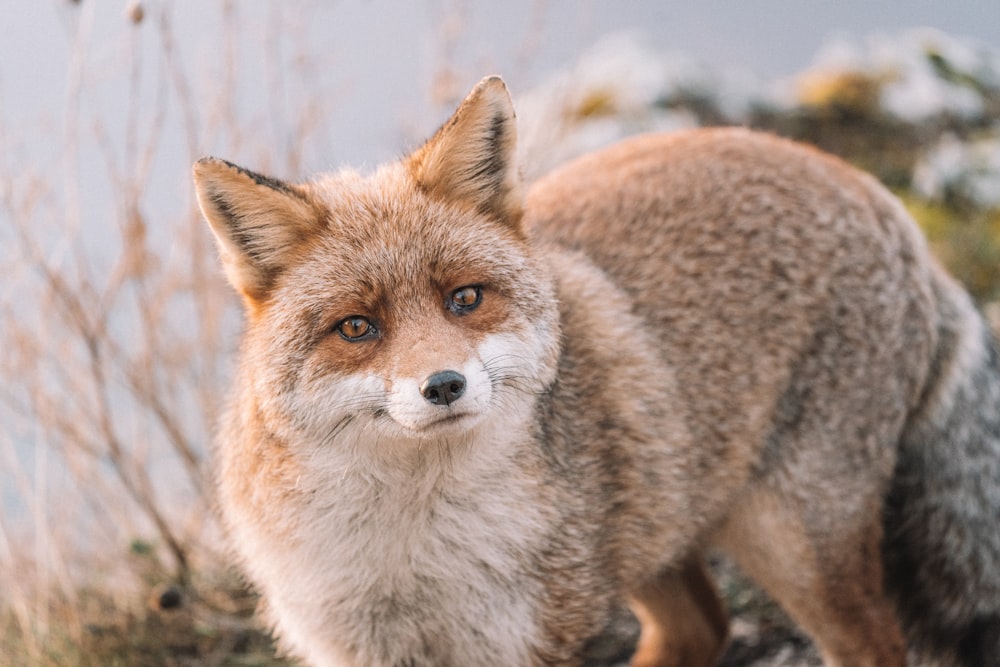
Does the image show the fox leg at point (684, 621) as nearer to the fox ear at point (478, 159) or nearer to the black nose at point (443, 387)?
the fox ear at point (478, 159)

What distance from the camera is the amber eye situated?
2.89m

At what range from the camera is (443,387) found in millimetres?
2584

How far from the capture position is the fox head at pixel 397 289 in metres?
2.75

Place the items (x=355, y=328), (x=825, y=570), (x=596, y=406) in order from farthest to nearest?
1. (x=825, y=570)
2. (x=596, y=406)
3. (x=355, y=328)

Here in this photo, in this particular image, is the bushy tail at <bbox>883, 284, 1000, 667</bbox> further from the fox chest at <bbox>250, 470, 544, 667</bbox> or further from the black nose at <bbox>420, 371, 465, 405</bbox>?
the black nose at <bbox>420, 371, 465, 405</bbox>

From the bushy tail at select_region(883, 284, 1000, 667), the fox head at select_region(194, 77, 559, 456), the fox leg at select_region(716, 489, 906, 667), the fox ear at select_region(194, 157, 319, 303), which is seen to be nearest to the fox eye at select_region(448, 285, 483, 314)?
the fox head at select_region(194, 77, 559, 456)

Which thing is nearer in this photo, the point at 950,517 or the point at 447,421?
the point at 447,421

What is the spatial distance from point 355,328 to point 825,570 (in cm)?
218

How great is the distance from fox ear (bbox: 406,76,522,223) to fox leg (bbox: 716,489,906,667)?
163 cm

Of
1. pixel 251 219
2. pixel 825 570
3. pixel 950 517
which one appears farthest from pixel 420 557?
pixel 950 517

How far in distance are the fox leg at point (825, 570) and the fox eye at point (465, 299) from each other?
5.34ft

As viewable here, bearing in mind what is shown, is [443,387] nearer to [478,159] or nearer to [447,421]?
[447,421]

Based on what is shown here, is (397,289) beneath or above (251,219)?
beneath

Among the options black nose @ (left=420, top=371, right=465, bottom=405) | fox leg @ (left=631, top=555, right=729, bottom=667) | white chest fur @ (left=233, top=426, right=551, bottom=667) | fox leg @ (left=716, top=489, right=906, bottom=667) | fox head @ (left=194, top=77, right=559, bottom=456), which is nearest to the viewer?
black nose @ (left=420, top=371, right=465, bottom=405)
